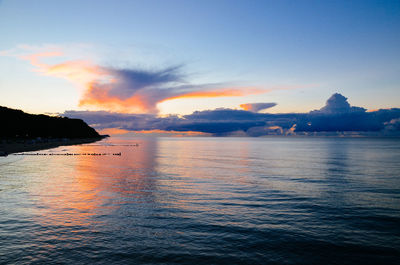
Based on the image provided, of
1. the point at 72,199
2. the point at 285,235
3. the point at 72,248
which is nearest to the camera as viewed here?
the point at 72,248

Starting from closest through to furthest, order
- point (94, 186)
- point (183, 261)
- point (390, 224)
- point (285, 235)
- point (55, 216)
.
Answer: point (183, 261) < point (285, 235) < point (390, 224) < point (55, 216) < point (94, 186)

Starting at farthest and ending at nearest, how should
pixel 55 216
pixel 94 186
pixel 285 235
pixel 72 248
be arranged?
pixel 94 186 → pixel 55 216 → pixel 285 235 → pixel 72 248

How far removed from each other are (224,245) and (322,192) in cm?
2215

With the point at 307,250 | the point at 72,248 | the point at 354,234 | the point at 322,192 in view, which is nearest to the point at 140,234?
the point at 72,248

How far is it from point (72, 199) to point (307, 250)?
948 inches

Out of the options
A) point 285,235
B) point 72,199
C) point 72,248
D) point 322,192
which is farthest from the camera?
point 322,192

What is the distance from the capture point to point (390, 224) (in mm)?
21344

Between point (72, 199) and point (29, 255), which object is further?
point (72, 199)

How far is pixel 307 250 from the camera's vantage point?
16.4 metres

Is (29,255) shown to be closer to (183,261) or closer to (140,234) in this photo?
(140,234)

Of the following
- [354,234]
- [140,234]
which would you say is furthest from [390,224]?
[140,234]

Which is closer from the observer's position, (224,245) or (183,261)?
(183,261)

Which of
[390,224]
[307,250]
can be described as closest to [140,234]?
[307,250]

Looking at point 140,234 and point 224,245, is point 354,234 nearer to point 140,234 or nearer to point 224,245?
point 224,245
